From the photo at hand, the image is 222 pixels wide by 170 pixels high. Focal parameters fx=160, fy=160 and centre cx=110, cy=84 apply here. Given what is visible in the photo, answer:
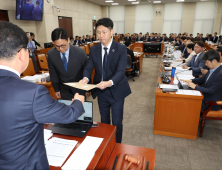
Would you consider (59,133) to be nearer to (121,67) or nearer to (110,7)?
(121,67)

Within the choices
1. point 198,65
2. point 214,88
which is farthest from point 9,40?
point 198,65

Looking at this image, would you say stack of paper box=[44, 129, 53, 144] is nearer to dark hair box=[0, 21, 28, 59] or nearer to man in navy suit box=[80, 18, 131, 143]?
man in navy suit box=[80, 18, 131, 143]

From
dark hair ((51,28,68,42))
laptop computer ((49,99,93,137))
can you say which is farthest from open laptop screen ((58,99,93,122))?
dark hair ((51,28,68,42))

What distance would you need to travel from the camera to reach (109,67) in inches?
73.9

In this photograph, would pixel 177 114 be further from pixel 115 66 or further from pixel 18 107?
pixel 18 107

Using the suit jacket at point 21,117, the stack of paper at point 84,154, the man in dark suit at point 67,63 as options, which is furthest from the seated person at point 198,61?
the suit jacket at point 21,117

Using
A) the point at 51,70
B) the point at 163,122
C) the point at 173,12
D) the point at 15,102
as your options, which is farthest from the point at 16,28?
the point at 173,12

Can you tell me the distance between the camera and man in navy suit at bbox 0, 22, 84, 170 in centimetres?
76

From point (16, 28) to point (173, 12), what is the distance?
16598 mm

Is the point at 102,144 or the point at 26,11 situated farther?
the point at 26,11

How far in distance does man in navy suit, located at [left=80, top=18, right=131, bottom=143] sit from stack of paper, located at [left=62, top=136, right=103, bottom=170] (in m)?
0.63

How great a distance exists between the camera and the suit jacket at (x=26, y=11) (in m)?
7.39

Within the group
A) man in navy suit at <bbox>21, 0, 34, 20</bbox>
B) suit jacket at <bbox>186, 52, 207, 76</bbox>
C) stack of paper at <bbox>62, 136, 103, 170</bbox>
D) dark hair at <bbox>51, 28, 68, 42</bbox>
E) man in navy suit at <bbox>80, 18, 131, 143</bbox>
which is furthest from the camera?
man in navy suit at <bbox>21, 0, 34, 20</bbox>

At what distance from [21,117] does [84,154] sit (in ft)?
1.98
